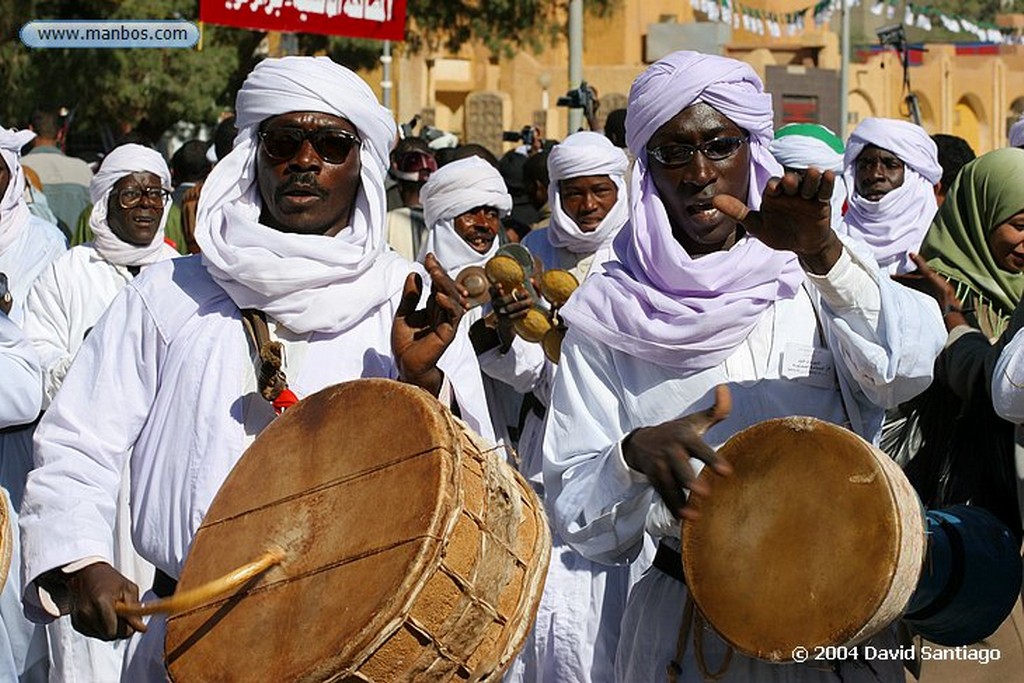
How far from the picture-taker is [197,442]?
3887 mm

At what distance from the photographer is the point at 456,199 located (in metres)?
8.48

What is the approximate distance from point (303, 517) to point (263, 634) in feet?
0.85

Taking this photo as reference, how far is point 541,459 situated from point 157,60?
65.3 ft

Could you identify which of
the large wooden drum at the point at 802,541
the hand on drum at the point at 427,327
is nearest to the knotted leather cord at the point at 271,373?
the hand on drum at the point at 427,327

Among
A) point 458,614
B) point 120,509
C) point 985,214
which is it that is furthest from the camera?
point 120,509

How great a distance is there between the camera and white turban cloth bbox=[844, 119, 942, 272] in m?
8.44

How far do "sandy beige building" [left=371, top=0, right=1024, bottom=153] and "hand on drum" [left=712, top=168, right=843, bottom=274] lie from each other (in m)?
29.3

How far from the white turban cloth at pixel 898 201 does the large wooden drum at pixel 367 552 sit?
511 centimetres

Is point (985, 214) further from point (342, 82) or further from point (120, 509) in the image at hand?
point (120, 509)

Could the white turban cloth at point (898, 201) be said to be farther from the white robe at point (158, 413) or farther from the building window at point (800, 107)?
the building window at point (800, 107)

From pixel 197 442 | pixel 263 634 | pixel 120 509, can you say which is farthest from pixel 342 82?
pixel 120 509

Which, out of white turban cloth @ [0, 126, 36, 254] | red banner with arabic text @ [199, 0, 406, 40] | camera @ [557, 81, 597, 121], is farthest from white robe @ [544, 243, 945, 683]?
camera @ [557, 81, 597, 121]

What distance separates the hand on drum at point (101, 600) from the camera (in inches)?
139

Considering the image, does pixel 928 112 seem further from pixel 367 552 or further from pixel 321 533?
pixel 367 552
